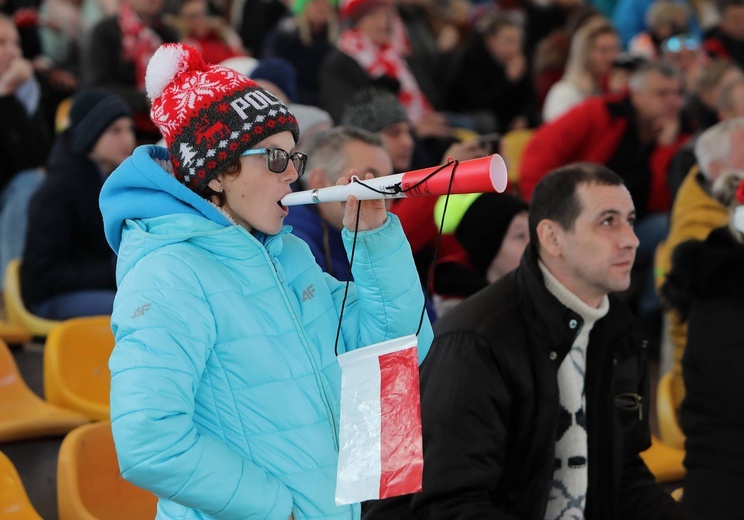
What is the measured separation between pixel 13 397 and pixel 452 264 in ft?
4.90

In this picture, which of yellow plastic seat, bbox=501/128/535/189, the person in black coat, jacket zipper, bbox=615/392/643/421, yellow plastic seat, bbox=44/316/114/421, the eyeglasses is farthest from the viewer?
yellow plastic seat, bbox=501/128/535/189

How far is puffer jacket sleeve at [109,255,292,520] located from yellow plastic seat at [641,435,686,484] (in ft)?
6.80

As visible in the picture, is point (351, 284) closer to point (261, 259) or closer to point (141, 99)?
point (261, 259)

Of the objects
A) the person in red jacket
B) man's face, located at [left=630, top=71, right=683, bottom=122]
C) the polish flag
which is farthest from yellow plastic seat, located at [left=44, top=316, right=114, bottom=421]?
man's face, located at [left=630, top=71, right=683, bottom=122]

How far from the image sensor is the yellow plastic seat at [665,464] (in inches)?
136

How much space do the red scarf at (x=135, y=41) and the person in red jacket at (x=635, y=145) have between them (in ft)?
8.10

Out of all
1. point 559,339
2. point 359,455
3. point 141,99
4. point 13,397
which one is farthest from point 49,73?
point 359,455

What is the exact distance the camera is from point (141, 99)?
5.88m

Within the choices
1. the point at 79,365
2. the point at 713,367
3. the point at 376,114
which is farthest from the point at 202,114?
the point at 376,114

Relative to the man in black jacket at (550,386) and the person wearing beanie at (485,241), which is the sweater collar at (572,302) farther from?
the person wearing beanie at (485,241)

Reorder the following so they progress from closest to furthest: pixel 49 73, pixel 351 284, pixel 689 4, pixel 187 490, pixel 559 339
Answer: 1. pixel 187 490
2. pixel 351 284
3. pixel 559 339
4. pixel 49 73
5. pixel 689 4

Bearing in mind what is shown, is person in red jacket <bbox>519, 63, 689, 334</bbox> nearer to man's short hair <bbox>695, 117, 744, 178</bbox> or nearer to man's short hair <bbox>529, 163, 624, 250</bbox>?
man's short hair <bbox>695, 117, 744, 178</bbox>

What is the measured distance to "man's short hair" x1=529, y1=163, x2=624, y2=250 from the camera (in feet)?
9.06

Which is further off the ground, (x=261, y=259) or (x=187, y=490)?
(x=261, y=259)
